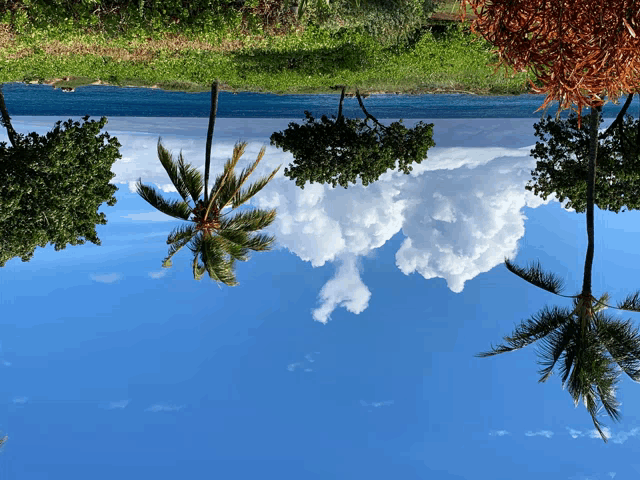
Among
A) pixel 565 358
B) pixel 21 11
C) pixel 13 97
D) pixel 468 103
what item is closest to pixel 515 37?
pixel 565 358

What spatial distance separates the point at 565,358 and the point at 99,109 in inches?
773

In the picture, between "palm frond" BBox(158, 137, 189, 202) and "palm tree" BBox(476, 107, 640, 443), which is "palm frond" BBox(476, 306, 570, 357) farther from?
"palm frond" BBox(158, 137, 189, 202)

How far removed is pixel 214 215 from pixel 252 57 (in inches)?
180

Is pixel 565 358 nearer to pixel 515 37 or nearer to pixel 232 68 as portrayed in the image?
pixel 515 37

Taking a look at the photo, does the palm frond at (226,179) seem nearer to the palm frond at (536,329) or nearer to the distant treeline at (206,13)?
the distant treeline at (206,13)

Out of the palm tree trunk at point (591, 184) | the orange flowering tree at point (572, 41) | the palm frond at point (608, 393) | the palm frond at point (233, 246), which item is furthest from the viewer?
the palm frond at point (233, 246)

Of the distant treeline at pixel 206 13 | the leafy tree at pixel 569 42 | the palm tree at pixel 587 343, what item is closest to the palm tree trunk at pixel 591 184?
the palm tree at pixel 587 343

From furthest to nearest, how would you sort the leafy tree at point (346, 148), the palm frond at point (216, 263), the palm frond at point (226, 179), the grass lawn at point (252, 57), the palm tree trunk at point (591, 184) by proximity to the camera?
the leafy tree at point (346, 148), the palm frond at point (216, 263), the palm frond at point (226, 179), the palm tree trunk at point (591, 184), the grass lawn at point (252, 57)

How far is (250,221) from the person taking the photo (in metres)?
15.3

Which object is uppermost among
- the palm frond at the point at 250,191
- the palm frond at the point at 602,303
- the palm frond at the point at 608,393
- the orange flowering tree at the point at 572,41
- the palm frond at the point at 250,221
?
the palm frond at the point at 250,191

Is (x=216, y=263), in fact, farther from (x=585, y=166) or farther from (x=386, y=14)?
(x=585, y=166)

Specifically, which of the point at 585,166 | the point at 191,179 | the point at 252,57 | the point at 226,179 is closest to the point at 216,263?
the point at 226,179

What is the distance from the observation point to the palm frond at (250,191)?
15.1 meters

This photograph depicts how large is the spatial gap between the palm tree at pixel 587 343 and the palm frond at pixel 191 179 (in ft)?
29.4
